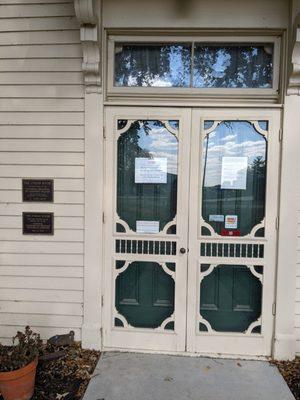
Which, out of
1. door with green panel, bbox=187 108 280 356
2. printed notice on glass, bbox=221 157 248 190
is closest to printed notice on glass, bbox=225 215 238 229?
door with green panel, bbox=187 108 280 356

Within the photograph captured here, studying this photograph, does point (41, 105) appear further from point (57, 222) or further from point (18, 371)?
point (18, 371)

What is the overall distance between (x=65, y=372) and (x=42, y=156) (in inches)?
79.3

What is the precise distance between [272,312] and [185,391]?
1114 millimetres

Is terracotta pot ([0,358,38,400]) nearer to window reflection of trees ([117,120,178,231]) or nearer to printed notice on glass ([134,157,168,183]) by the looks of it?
window reflection of trees ([117,120,178,231])

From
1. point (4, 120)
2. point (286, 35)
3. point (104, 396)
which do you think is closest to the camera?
point (104, 396)

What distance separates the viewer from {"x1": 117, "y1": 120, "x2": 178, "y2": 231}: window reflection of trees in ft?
10.7

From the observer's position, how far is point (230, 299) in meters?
3.35

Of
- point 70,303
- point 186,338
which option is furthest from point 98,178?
point 186,338

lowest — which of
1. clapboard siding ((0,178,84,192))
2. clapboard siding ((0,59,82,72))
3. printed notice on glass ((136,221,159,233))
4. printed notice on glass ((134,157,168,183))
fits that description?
printed notice on glass ((136,221,159,233))

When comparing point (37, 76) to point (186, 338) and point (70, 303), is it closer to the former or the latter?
point (70, 303)

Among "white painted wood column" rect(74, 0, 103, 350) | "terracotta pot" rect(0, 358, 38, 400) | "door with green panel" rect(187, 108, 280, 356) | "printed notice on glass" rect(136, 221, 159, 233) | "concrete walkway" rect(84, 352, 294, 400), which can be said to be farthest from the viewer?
"printed notice on glass" rect(136, 221, 159, 233)

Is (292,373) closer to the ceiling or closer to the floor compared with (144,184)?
closer to the floor

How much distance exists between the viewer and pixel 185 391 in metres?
2.79

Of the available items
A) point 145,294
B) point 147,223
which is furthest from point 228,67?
point 145,294
